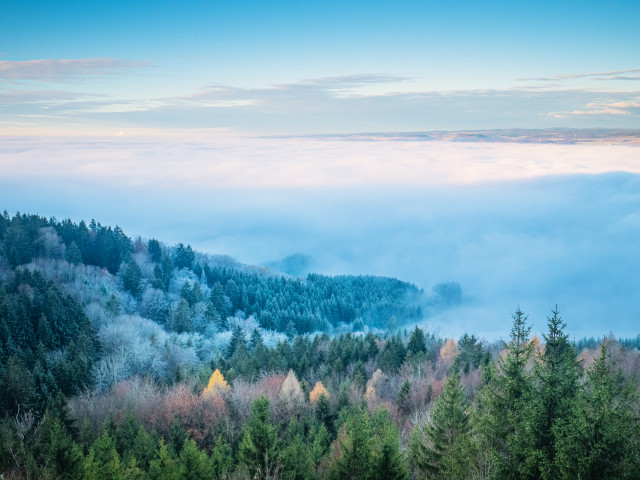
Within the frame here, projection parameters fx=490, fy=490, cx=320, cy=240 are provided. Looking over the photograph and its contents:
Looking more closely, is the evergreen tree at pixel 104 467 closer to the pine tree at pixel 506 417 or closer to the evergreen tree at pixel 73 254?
the pine tree at pixel 506 417

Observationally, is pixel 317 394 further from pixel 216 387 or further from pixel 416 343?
pixel 416 343

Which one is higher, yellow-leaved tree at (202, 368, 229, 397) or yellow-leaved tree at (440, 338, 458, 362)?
yellow-leaved tree at (202, 368, 229, 397)

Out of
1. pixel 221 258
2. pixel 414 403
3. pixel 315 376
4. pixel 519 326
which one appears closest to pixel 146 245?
pixel 221 258

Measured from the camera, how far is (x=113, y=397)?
44.4 m

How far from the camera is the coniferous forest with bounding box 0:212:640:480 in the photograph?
16.6m

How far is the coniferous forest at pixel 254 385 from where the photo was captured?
16641 mm

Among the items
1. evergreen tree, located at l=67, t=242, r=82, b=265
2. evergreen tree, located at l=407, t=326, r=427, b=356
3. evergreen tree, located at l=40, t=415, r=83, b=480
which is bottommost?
evergreen tree, located at l=407, t=326, r=427, b=356

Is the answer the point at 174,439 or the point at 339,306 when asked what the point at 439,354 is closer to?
the point at 174,439

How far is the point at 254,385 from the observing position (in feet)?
163

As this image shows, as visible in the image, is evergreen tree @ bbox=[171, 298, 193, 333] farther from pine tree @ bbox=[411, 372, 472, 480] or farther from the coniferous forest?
pine tree @ bbox=[411, 372, 472, 480]

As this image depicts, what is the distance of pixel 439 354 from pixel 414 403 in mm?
29055

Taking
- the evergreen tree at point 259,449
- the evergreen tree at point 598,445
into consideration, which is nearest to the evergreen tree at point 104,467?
the evergreen tree at point 259,449

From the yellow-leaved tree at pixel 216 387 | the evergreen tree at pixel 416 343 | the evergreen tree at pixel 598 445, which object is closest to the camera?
the evergreen tree at pixel 598 445

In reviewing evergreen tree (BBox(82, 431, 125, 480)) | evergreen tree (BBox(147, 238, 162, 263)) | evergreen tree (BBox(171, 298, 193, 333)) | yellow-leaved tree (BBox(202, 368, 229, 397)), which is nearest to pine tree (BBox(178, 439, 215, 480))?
evergreen tree (BBox(82, 431, 125, 480))
